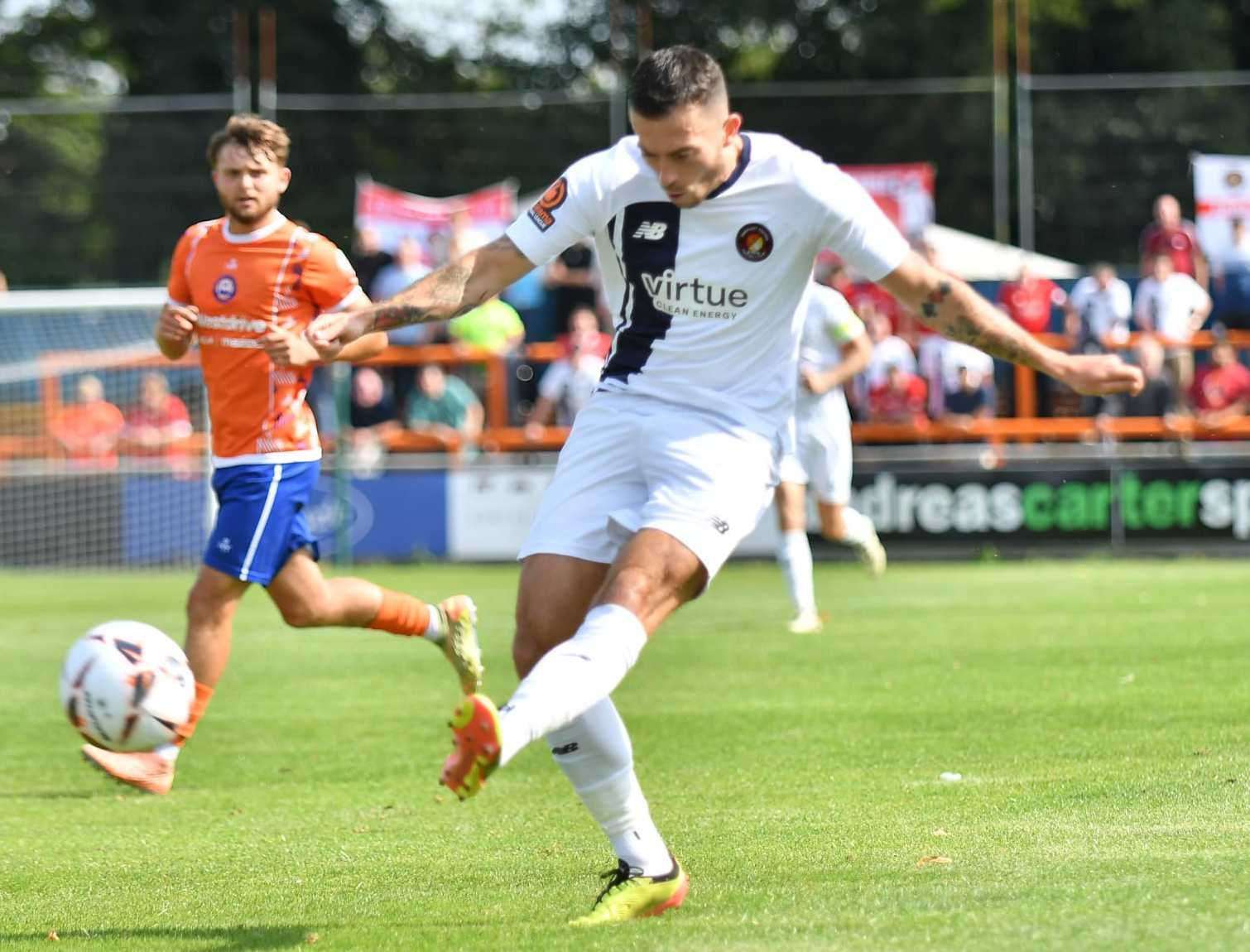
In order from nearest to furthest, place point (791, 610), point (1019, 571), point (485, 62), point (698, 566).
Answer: point (698, 566), point (791, 610), point (1019, 571), point (485, 62)

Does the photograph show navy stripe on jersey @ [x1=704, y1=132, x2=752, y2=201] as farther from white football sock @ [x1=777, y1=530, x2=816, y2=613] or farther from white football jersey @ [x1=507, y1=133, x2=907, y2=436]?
white football sock @ [x1=777, y1=530, x2=816, y2=613]

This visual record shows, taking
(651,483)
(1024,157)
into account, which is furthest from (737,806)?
(1024,157)

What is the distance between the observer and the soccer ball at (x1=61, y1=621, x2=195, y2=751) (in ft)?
21.6

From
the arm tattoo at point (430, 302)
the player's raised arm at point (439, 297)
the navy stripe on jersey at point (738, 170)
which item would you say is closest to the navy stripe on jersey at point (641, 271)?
the navy stripe on jersey at point (738, 170)

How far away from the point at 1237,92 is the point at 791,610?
9.92 m

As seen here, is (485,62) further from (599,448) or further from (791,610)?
(599,448)

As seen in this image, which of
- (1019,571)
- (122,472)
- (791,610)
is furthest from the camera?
(122,472)

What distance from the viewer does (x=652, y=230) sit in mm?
5516

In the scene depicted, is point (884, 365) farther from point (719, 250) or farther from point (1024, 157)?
point (719, 250)

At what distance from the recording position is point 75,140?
23.7 metres

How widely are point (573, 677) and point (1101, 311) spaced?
1581 centimetres

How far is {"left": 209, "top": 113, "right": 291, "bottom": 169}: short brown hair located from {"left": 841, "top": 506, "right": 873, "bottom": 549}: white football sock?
666 cm

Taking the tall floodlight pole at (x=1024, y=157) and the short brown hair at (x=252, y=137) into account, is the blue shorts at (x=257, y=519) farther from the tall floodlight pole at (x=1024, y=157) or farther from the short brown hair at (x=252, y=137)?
the tall floodlight pole at (x=1024, y=157)

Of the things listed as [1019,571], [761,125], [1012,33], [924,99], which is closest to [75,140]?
[761,125]
